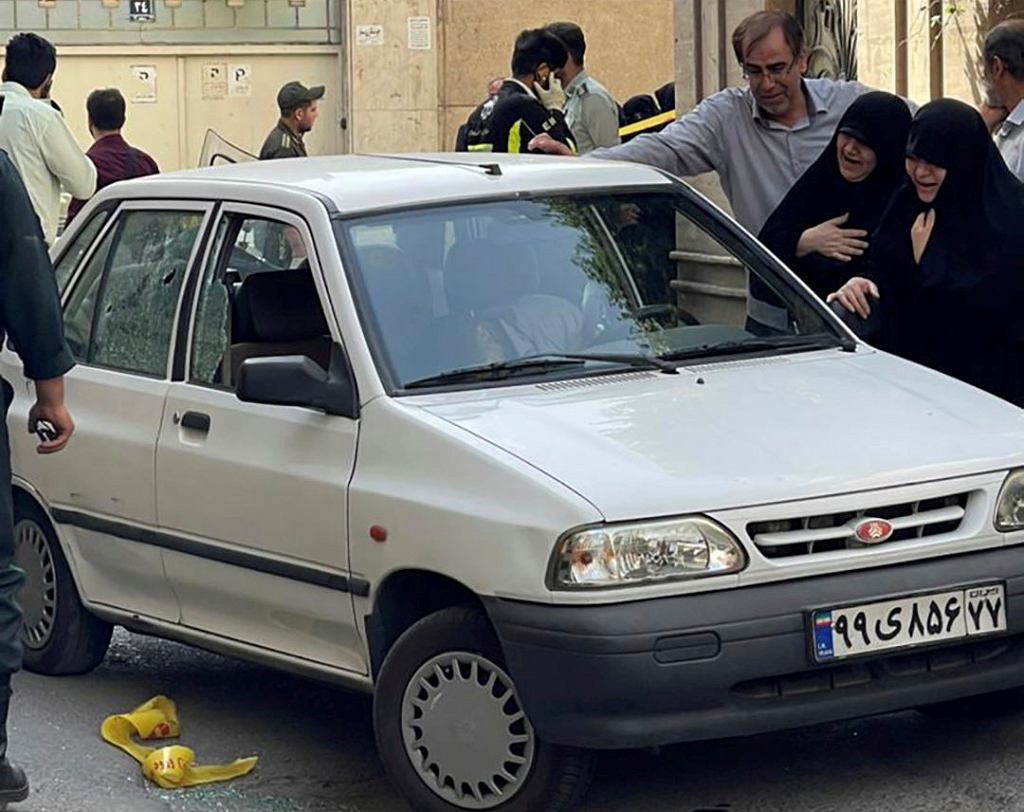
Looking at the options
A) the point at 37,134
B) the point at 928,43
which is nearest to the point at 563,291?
the point at 37,134

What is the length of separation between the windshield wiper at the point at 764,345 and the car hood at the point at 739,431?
0.09 metres

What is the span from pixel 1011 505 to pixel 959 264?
5.55 ft

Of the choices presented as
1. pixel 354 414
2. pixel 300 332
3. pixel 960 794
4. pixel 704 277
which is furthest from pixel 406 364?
pixel 960 794

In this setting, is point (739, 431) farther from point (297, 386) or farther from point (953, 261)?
point (953, 261)

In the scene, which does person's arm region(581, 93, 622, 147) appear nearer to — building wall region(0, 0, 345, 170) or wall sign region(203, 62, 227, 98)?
building wall region(0, 0, 345, 170)

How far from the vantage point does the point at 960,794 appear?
17.9 ft

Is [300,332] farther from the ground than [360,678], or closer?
farther from the ground

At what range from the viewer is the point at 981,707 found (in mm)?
5965

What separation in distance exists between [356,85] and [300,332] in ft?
59.3

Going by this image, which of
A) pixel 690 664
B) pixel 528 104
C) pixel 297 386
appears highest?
pixel 528 104


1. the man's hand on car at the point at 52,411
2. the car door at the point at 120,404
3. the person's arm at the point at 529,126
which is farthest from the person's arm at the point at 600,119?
the man's hand on car at the point at 52,411

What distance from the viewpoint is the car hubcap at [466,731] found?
5.17 metres

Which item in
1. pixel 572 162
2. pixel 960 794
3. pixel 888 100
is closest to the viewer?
pixel 960 794

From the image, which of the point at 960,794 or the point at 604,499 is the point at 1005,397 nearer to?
the point at 960,794
